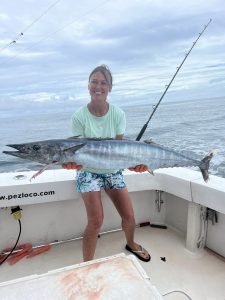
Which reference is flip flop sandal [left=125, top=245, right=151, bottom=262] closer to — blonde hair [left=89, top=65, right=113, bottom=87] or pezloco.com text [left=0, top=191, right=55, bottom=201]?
pezloco.com text [left=0, top=191, right=55, bottom=201]

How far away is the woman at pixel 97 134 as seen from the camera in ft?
8.11

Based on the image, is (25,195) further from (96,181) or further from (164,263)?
(164,263)

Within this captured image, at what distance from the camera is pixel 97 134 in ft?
8.34

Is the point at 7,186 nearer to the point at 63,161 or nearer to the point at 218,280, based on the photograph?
the point at 63,161

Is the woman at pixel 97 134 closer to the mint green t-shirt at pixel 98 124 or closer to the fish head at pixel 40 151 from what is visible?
the mint green t-shirt at pixel 98 124

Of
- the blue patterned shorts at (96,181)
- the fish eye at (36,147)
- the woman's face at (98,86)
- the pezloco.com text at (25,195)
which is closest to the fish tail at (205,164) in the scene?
the blue patterned shorts at (96,181)

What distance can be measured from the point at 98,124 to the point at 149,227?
1597 mm

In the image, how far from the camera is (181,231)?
332 centimetres

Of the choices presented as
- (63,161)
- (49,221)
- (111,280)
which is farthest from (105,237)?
(111,280)

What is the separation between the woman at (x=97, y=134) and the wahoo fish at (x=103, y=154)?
1.05 ft

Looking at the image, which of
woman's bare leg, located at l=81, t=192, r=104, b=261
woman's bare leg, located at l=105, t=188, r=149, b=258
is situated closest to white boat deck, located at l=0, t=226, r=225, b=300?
woman's bare leg, located at l=105, t=188, r=149, b=258

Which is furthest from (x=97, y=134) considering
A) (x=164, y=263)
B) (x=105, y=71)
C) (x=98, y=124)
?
(x=164, y=263)

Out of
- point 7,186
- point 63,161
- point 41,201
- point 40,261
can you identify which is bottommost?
point 40,261

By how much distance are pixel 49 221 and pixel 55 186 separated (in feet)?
1.68
